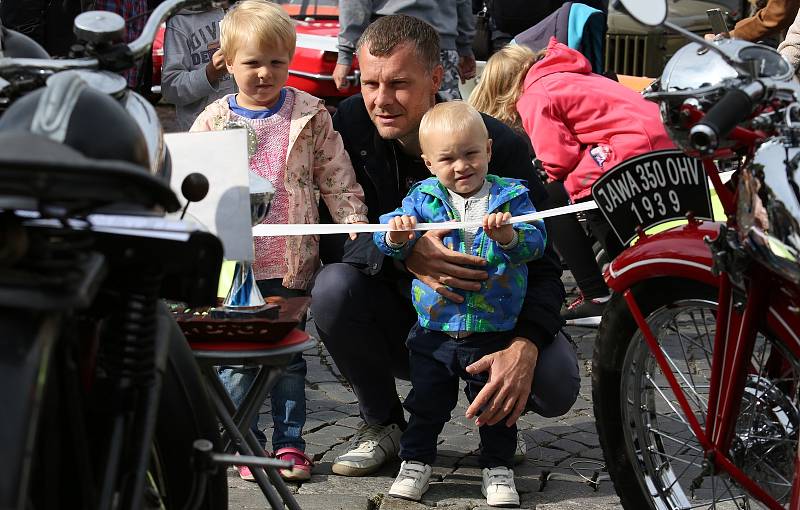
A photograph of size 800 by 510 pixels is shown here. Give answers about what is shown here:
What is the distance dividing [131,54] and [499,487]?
70.7 inches

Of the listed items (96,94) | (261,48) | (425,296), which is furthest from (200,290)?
(261,48)

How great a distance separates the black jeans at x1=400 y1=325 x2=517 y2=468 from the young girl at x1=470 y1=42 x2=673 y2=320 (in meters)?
2.09

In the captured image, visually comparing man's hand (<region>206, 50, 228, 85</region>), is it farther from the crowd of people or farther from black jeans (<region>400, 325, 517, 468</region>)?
black jeans (<region>400, 325, 517, 468</region>)

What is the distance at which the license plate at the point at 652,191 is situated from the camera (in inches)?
113

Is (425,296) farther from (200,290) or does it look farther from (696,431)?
(200,290)

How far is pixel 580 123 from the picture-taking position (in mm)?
5852

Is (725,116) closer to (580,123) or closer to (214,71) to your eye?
(214,71)

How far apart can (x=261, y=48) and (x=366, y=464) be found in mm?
1236

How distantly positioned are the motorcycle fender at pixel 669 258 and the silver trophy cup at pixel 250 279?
779 mm

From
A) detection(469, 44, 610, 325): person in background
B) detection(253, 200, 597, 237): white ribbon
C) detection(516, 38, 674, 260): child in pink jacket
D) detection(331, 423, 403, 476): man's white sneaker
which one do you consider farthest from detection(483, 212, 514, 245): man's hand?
detection(469, 44, 610, 325): person in background

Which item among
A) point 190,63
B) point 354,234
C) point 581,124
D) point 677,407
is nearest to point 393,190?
point 354,234

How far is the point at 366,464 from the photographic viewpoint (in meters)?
3.81

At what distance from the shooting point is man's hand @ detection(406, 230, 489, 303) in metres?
3.58

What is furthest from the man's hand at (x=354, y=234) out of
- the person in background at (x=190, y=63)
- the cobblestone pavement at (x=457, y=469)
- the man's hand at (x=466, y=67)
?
the man's hand at (x=466, y=67)
